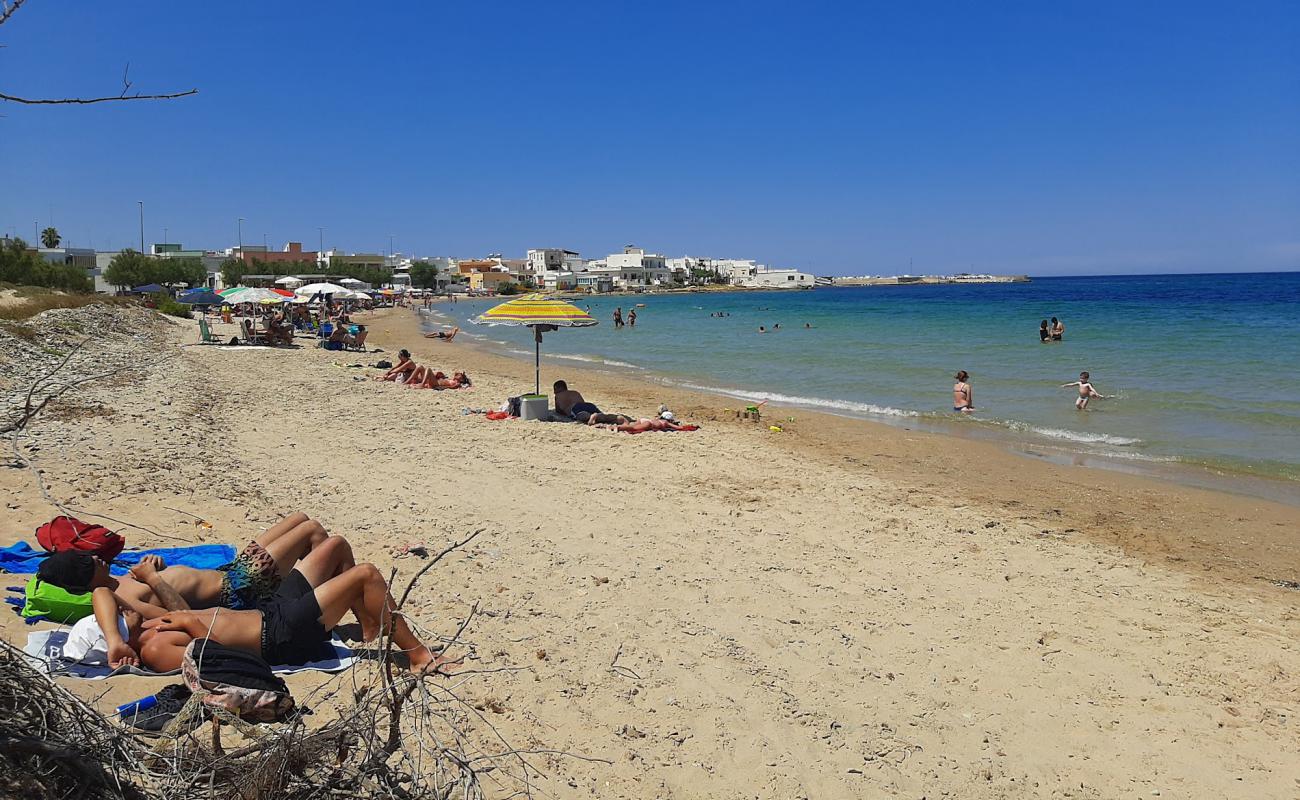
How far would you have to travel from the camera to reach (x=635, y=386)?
63.2 feet

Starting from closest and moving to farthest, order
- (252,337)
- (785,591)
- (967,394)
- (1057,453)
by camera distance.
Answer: (785,591) < (1057,453) < (967,394) < (252,337)

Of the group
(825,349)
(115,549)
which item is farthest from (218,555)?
(825,349)

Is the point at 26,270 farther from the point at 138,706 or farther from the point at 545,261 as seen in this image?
the point at 545,261

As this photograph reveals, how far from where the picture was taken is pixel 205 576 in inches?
158

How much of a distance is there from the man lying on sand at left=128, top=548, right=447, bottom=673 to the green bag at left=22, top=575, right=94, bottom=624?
448 millimetres

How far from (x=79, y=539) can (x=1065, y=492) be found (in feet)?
27.7

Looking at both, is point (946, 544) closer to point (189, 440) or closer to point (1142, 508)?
point (1142, 508)

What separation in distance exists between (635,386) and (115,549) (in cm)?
1533

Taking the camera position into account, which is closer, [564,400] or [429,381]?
[564,400]

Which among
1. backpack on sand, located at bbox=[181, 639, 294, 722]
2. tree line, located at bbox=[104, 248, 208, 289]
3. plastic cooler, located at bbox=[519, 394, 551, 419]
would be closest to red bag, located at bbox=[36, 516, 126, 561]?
backpack on sand, located at bbox=[181, 639, 294, 722]

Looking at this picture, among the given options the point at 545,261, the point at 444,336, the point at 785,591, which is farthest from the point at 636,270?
the point at 785,591

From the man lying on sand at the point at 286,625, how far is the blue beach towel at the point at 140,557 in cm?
81

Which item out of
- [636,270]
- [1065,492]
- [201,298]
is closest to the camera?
[1065,492]

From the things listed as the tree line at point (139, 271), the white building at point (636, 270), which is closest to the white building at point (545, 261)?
the white building at point (636, 270)
